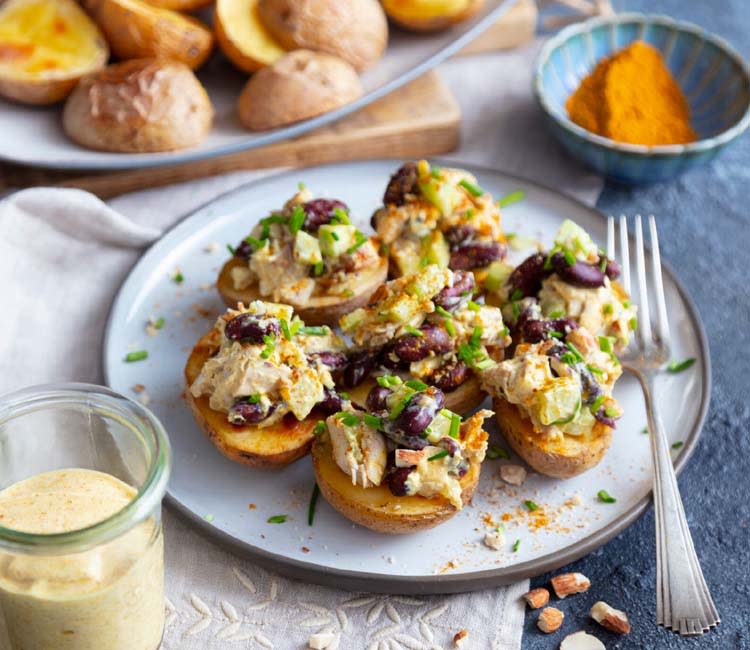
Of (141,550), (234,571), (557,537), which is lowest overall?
(234,571)

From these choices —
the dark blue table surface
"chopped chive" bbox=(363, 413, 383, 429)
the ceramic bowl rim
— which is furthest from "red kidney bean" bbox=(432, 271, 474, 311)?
the ceramic bowl rim

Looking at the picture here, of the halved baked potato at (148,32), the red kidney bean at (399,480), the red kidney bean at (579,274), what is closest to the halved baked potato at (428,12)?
the halved baked potato at (148,32)

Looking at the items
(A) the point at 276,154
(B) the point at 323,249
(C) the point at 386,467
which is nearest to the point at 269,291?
(B) the point at 323,249

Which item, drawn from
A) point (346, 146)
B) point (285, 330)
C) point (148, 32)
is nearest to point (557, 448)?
point (285, 330)

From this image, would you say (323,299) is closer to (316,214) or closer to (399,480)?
(316,214)

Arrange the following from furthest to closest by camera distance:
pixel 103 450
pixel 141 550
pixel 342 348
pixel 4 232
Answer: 1. pixel 4 232
2. pixel 342 348
3. pixel 103 450
4. pixel 141 550

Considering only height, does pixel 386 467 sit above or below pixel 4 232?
above

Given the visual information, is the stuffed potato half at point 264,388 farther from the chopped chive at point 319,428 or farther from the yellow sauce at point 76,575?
the yellow sauce at point 76,575

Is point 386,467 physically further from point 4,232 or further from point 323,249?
point 4,232
